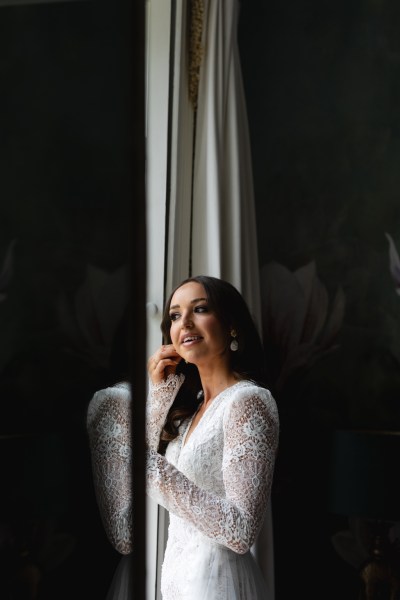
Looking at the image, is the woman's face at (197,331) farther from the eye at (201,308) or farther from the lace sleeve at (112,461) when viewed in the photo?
the lace sleeve at (112,461)

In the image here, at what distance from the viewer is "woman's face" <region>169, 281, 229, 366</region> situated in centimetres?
305

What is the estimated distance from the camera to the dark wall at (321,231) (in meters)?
4.39

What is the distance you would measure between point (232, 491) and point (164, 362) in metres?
0.64

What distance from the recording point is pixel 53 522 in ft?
2.03

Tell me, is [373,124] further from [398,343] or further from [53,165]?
[53,165]

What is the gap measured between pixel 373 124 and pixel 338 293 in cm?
87

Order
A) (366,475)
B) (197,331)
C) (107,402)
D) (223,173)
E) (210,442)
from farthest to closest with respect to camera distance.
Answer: (223,173) < (366,475) < (197,331) < (210,442) < (107,402)

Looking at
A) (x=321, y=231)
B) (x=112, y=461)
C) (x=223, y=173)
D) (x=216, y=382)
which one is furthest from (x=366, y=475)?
(x=112, y=461)

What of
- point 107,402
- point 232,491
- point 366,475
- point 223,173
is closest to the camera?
point 107,402

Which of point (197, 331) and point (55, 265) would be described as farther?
point (197, 331)

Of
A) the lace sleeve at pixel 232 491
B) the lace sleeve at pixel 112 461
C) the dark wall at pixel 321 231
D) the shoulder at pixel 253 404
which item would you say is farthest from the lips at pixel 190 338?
the lace sleeve at pixel 112 461

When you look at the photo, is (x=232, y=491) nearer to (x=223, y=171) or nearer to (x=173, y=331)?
(x=173, y=331)

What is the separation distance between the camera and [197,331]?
3062mm

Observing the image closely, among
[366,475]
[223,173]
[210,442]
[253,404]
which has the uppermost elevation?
[223,173]
